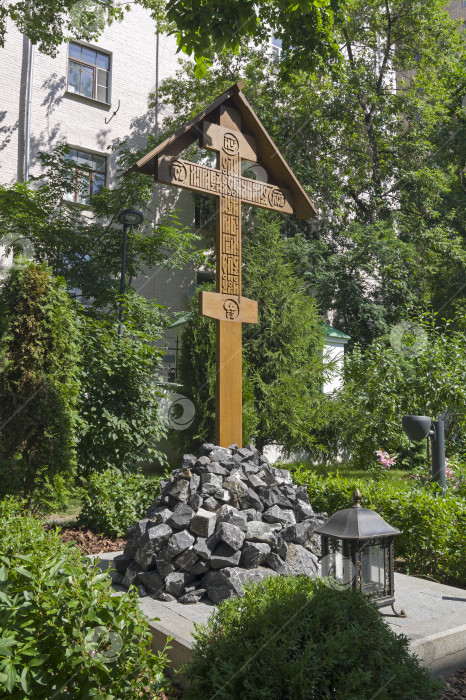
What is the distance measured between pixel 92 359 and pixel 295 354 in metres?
6.16

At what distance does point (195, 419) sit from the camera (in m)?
11.5

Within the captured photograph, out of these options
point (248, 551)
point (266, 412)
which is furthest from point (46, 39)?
point (248, 551)

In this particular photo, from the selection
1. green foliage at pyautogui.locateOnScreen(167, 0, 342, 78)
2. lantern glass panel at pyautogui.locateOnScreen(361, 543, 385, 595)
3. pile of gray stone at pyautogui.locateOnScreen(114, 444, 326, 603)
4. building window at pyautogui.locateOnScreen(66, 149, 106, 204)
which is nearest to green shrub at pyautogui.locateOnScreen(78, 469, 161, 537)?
pile of gray stone at pyautogui.locateOnScreen(114, 444, 326, 603)

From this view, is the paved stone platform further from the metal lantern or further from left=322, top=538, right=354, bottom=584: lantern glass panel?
left=322, top=538, right=354, bottom=584: lantern glass panel

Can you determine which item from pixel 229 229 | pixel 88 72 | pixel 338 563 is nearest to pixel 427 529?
pixel 338 563

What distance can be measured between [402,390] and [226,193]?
5.53 metres

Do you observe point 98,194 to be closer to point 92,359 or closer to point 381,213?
point 92,359

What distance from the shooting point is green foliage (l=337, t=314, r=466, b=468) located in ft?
31.2

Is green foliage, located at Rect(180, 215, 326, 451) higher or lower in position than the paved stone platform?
higher

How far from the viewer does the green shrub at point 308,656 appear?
2.35 m

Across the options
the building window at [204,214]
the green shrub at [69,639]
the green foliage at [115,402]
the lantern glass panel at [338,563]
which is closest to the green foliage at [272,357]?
the green foliage at [115,402]

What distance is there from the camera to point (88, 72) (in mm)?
16172

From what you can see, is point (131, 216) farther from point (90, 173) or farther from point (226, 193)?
point (90, 173)

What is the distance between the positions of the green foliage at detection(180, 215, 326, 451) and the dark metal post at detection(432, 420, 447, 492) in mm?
5747
